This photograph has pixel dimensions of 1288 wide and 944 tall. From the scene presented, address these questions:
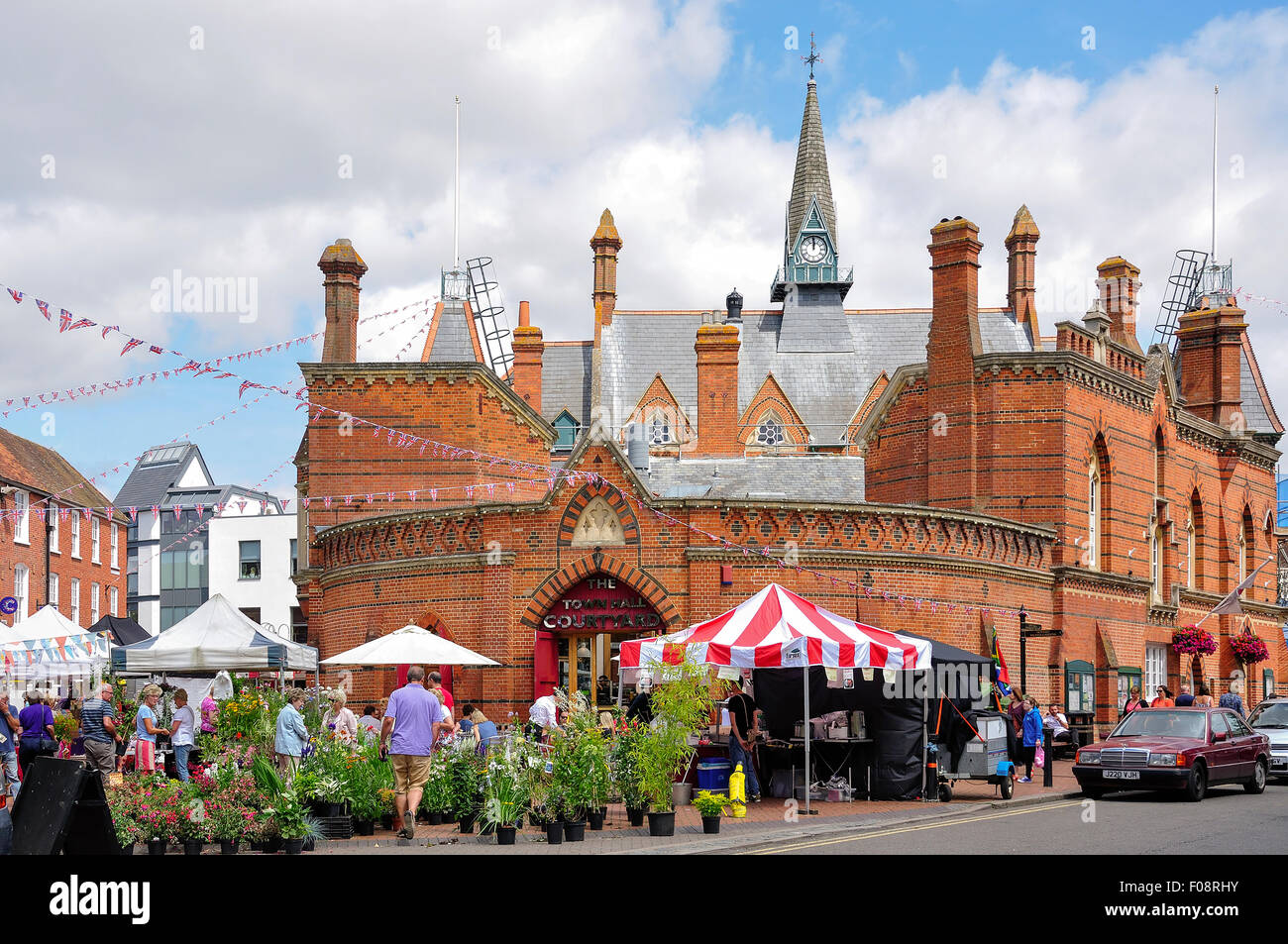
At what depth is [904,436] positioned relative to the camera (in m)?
33.2

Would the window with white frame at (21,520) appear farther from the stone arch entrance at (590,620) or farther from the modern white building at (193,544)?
the stone arch entrance at (590,620)

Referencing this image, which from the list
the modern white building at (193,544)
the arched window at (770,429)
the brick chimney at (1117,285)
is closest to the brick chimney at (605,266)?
the arched window at (770,429)

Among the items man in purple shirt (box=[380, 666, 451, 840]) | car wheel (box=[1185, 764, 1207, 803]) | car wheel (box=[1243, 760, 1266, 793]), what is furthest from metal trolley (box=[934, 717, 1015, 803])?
man in purple shirt (box=[380, 666, 451, 840])

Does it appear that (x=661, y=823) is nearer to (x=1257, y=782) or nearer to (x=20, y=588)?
(x=1257, y=782)

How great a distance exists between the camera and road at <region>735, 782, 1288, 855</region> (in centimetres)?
1317

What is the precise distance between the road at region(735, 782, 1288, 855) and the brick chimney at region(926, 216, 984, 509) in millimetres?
12840

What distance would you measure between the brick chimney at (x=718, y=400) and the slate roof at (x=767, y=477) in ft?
46.2

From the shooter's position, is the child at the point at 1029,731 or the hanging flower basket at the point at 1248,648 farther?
the hanging flower basket at the point at 1248,648

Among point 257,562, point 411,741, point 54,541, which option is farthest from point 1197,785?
point 257,562

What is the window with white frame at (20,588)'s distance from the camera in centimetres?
4541

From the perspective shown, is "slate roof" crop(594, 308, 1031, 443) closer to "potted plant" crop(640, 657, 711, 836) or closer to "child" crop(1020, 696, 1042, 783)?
"child" crop(1020, 696, 1042, 783)

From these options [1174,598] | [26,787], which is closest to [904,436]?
[1174,598]
